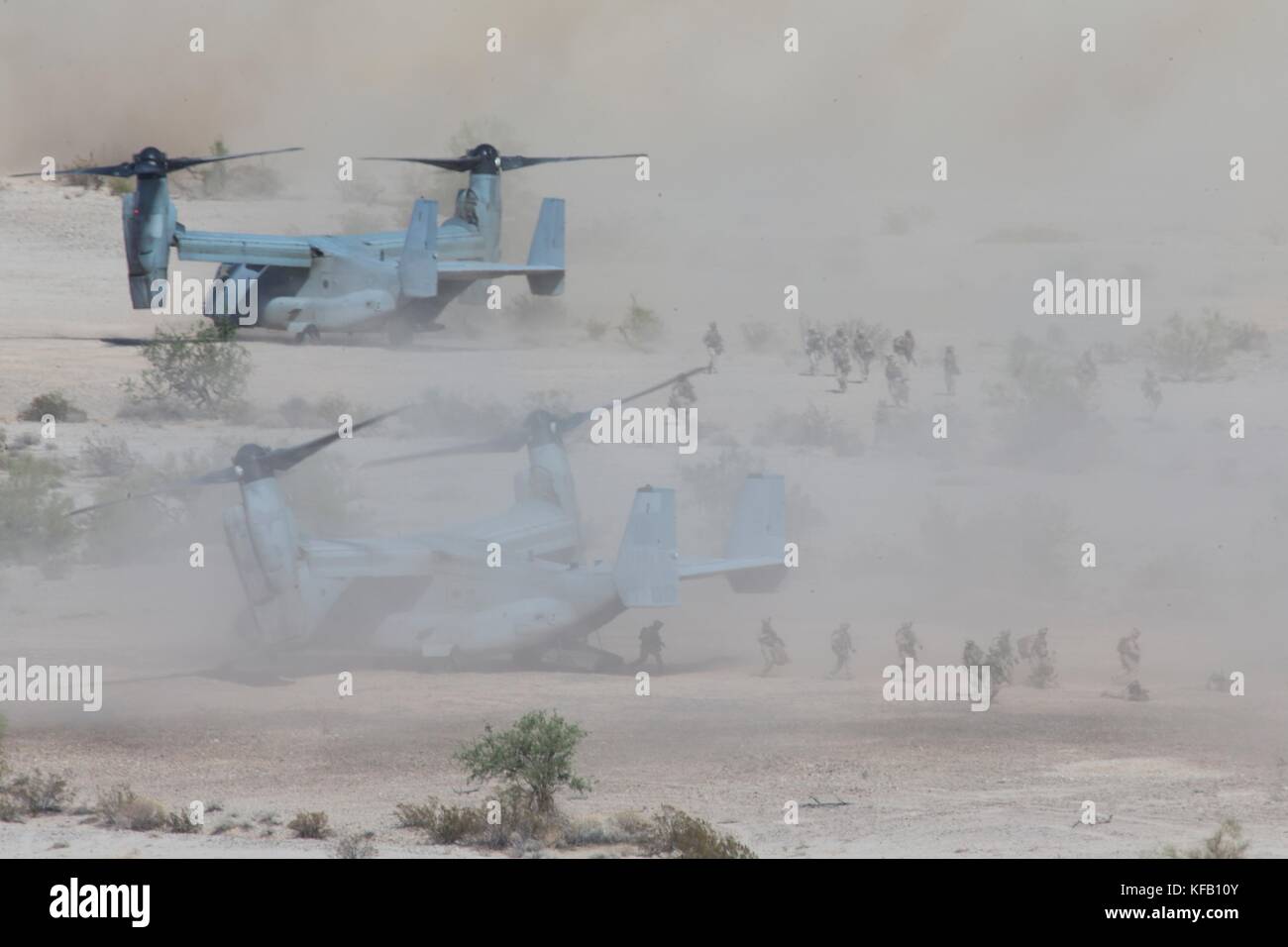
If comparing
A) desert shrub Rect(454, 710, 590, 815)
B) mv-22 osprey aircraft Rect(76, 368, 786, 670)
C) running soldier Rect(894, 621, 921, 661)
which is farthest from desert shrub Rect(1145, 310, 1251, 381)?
desert shrub Rect(454, 710, 590, 815)

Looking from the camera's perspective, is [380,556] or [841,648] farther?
[841,648]

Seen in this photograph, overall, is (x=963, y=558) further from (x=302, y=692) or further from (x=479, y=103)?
(x=479, y=103)

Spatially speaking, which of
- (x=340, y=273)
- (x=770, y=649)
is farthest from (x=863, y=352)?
(x=770, y=649)

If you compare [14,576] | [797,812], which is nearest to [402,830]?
[797,812]

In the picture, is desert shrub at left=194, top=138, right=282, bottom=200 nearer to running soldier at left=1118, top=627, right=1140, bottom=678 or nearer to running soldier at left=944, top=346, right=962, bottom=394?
running soldier at left=944, top=346, right=962, bottom=394

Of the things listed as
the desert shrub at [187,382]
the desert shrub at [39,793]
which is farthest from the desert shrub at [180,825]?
the desert shrub at [187,382]

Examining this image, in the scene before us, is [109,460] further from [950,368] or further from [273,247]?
[950,368]

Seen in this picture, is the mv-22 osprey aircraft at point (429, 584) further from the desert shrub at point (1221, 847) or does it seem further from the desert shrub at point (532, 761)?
the desert shrub at point (1221, 847)
